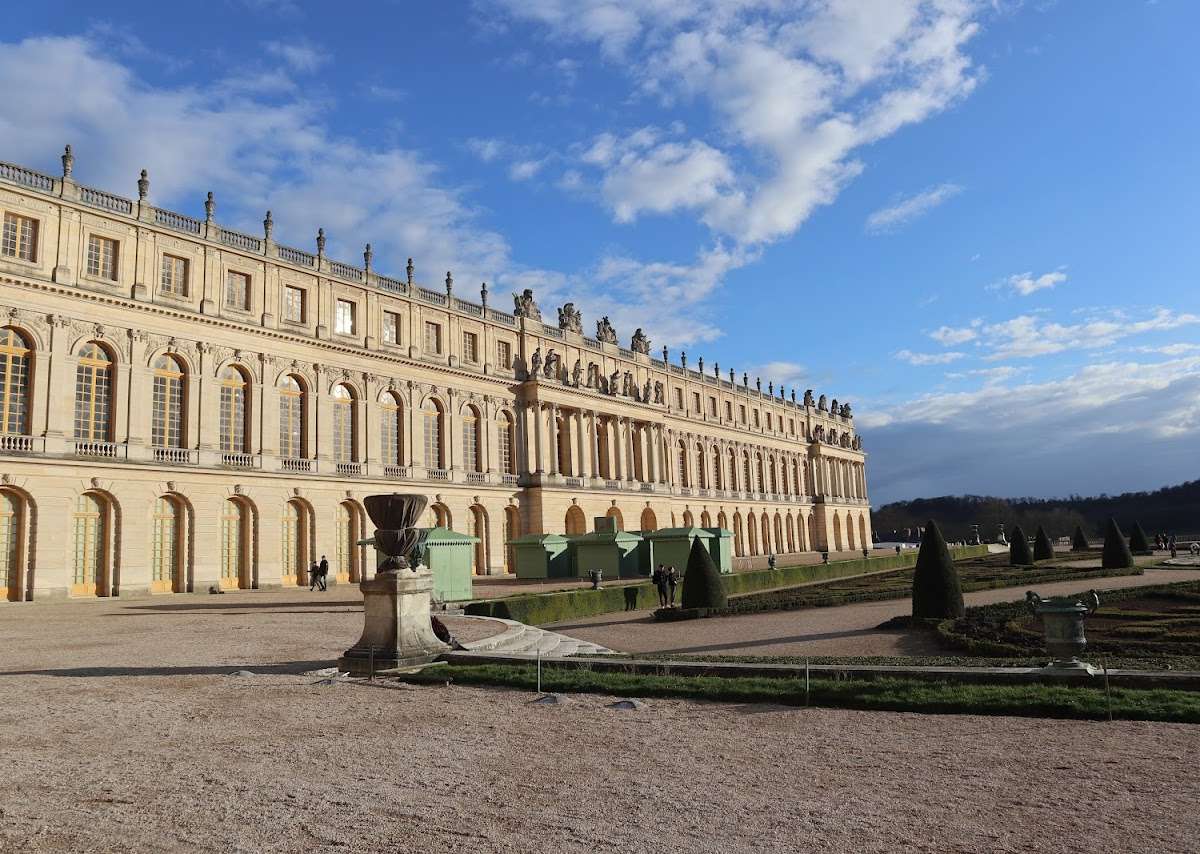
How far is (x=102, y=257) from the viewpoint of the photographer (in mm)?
31031

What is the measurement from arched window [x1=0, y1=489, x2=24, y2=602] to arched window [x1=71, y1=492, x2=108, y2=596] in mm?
1632

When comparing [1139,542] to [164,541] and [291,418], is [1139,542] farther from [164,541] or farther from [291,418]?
[164,541]

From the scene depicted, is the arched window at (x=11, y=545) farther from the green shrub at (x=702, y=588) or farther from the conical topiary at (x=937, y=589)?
the conical topiary at (x=937, y=589)

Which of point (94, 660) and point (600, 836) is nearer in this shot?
point (600, 836)

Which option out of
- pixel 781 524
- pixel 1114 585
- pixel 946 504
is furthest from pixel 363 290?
pixel 946 504

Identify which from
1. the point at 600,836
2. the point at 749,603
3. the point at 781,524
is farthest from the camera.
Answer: the point at 781,524

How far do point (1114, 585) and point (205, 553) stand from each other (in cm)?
3291

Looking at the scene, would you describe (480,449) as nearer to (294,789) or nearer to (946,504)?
(294,789)

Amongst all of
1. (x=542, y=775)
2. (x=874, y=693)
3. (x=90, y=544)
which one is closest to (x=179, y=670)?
(x=542, y=775)

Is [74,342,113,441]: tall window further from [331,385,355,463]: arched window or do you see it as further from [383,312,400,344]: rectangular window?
[383,312,400,344]: rectangular window

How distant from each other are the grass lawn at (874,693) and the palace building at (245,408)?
23.0m

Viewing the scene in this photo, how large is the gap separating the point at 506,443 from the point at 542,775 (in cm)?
4188

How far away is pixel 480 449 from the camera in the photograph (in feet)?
153

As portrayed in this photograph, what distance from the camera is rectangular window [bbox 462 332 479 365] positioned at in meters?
47.0
